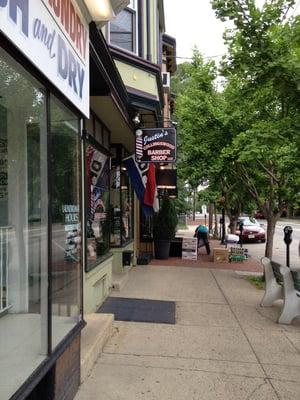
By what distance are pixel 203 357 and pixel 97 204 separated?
3.58 m

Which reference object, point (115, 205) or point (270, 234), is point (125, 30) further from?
point (270, 234)

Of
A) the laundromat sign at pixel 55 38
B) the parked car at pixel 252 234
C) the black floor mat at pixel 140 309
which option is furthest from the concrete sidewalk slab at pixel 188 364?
the parked car at pixel 252 234

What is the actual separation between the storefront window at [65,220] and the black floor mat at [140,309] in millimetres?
2945

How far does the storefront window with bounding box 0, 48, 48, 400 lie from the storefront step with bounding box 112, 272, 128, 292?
17.8ft

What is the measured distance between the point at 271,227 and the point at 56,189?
9778mm

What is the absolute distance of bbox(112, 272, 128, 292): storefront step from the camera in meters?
9.61

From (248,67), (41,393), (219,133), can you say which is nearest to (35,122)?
(41,393)

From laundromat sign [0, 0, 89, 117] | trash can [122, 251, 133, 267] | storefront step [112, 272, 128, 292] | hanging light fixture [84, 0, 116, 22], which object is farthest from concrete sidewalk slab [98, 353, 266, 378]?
trash can [122, 251, 133, 267]

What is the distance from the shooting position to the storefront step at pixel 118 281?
9.61m

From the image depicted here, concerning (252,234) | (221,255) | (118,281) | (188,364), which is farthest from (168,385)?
(252,234)

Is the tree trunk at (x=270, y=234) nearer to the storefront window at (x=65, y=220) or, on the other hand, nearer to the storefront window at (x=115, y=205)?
the storefront window at (x=115, y=205)

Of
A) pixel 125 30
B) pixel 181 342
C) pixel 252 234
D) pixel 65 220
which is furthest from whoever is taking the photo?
pixel 252 234

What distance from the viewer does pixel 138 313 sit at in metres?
7.81

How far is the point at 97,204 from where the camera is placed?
8438mm
